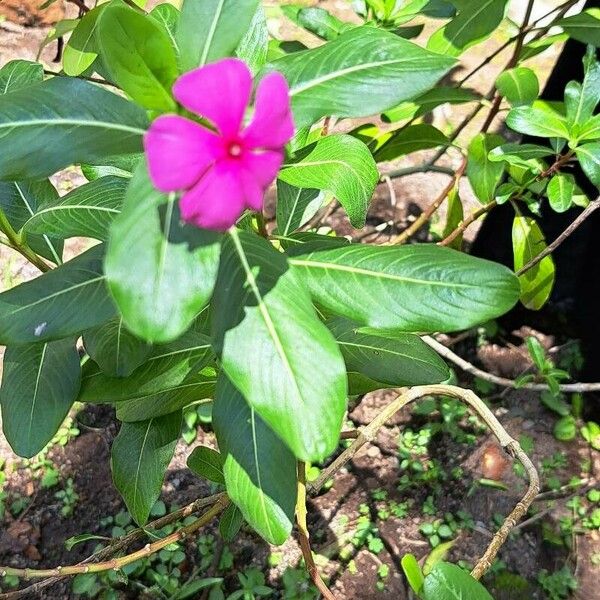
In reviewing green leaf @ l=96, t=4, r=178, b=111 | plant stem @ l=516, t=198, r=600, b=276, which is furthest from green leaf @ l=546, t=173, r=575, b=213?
green leaf @ l=96, t=4, r=178, b=111

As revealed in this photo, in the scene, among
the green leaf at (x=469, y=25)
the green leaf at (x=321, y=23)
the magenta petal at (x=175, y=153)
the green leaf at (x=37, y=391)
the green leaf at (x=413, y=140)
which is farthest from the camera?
the green leaf at (x=413, y=140)

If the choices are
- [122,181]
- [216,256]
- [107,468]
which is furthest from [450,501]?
[216,256]

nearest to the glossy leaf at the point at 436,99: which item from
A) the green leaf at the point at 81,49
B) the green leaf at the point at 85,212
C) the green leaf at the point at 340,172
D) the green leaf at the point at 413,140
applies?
the green leaf at the point at 413,140

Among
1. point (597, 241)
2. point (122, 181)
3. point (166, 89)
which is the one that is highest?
point (166, 89)

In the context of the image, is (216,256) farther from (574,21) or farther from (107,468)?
(107,468)

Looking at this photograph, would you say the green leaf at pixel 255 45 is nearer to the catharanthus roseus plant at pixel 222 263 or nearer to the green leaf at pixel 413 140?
the catharanthus roseus plant at pixel 222 263

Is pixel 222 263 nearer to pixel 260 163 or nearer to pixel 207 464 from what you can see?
pixel 260 163

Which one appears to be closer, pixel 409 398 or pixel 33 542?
pixel 409 398
